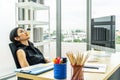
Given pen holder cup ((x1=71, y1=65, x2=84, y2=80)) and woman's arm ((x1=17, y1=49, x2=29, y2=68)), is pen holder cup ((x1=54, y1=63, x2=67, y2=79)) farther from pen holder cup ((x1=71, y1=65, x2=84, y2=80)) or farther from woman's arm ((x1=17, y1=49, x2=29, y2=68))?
woman's arm ((x1=17, y1=49, x2=29, y2=68))

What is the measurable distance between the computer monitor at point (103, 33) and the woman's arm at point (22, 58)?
1054mm

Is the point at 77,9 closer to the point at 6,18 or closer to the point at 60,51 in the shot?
the point at 60,51

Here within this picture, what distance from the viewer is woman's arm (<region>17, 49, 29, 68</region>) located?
85.7 inches

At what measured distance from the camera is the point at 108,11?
154 inches

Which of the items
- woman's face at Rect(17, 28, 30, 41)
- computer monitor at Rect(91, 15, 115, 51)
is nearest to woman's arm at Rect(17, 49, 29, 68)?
woman's face at Rect(17, 28, 30, 41)

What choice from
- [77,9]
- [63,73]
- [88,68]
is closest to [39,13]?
[77,9]

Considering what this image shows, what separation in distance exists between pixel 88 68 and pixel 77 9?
2610 millimetres

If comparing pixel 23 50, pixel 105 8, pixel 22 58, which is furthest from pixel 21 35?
pixel 105 8

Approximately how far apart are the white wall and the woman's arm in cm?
115

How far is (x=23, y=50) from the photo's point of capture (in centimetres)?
229

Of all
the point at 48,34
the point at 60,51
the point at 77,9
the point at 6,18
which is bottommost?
the point at 60,51

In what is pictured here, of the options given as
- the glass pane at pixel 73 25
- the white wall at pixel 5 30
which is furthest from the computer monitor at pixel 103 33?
the white wall at pixel 5 30

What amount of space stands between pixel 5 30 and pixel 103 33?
1692mm

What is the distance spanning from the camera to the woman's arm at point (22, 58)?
2178 mm
